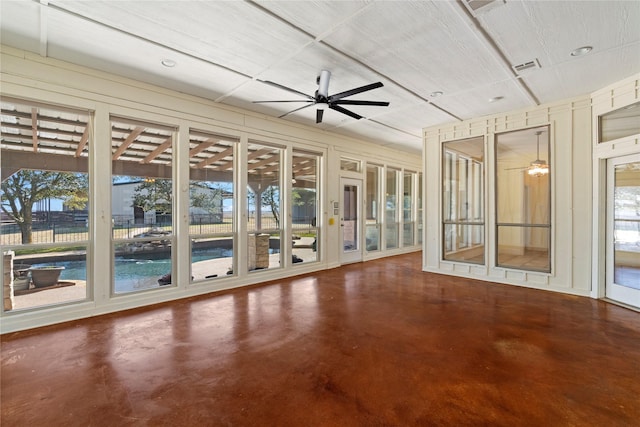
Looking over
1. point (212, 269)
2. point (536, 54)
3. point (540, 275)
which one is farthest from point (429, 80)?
point (212, 269)

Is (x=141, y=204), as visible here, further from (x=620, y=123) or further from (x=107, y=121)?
(x=620, y=123)

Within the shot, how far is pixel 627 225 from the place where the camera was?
4188 mm

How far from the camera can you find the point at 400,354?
9.14 feet

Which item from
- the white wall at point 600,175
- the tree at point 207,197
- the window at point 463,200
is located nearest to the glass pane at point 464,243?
the window at point 463,200

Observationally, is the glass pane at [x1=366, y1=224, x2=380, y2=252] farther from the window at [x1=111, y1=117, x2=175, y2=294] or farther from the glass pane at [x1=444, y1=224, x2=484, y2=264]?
the window at [x1=111, y1=117, x2=175, y2=294]

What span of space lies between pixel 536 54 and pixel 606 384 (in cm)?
345

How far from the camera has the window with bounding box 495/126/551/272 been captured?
517 centimetres

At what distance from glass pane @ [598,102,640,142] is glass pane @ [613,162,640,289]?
46 centimetres

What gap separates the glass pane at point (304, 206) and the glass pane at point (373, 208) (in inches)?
74.7

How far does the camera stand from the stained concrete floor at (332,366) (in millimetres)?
1990

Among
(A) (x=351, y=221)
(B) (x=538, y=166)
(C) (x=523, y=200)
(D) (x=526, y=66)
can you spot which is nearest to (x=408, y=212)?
(A) (x=351, y=221)

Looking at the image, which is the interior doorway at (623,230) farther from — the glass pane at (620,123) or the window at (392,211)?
the window at (392,211)

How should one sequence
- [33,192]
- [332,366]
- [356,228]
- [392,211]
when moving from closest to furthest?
[332,366] → [33,192] → [356,228] → [392,211]

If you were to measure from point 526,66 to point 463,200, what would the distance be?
2.99 metres
